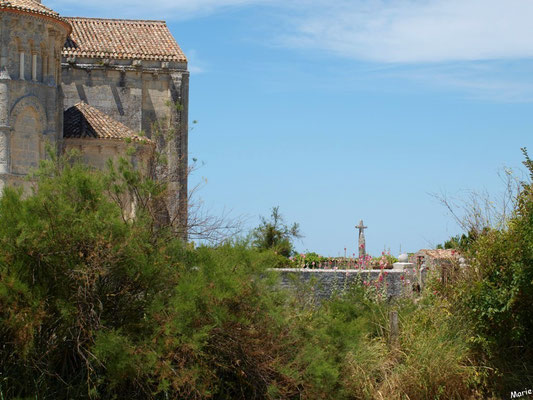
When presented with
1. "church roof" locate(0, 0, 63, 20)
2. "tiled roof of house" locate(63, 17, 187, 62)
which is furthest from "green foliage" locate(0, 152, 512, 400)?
"tiled roof of house" locate(63, 17, 187, 62)

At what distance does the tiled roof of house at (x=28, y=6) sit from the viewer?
24781mm

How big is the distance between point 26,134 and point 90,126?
2875 millimetres

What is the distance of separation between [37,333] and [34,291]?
1.93 feet

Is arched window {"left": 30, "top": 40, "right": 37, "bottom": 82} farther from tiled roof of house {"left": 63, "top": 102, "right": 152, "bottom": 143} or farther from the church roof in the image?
tiled roof of house {"left": 63, "top": 102, "right": 152, "bottom": 143}

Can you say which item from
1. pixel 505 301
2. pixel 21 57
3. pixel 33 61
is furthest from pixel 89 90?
pixel 505 301

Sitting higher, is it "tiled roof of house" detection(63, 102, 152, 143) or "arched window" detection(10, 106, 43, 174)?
"tiled roof of house" detection(63, 102, 152, 143)

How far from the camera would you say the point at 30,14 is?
25.3m

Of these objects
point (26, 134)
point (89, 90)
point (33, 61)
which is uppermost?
point (89, 90)

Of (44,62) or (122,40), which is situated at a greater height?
(122,40)

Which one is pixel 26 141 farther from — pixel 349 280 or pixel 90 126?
pixel 349 280

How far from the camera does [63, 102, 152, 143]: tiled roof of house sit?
27.5 metres

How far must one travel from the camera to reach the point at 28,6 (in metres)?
25.3

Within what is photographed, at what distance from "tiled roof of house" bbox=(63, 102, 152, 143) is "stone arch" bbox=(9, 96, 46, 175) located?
5.36 ft

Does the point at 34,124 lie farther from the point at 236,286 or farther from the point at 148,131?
the point at 236,286
